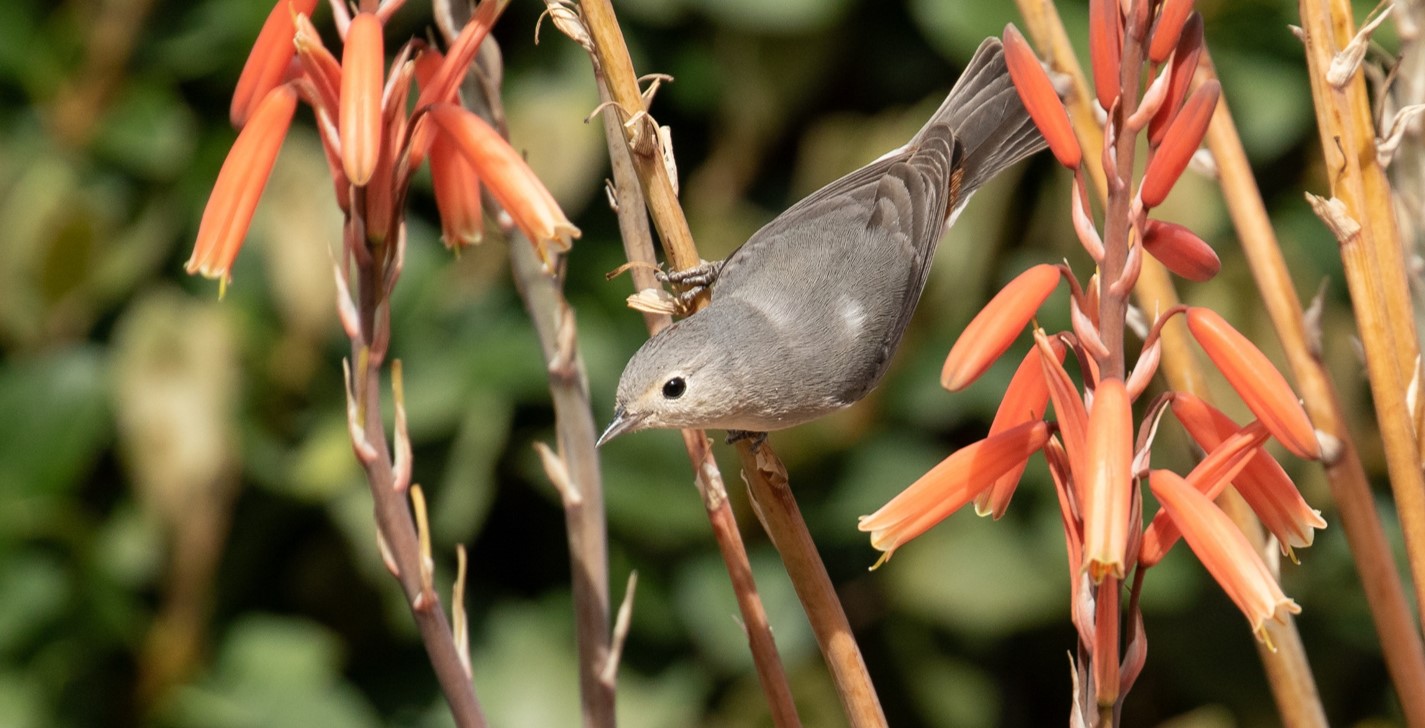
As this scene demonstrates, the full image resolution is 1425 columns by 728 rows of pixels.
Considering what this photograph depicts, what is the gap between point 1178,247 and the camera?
1.19 meters

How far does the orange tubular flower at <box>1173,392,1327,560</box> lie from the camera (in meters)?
1.22

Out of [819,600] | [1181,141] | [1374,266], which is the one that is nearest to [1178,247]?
[1181,141]

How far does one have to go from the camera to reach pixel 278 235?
9.94 feet

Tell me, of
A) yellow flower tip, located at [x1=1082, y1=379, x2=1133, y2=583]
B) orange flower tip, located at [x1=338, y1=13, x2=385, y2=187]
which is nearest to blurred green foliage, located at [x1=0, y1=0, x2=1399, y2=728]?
orange flower tip, located at [x1=338, y1=13, x2=385, y2=187]

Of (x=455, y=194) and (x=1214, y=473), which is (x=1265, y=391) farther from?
(x=455, y=194)

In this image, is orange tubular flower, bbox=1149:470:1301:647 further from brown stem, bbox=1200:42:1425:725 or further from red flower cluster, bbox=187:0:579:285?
red flower cluster, bbox=187:0:579:285

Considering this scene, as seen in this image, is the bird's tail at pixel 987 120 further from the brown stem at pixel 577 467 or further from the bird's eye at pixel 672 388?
the brown stem at pixel 577 467

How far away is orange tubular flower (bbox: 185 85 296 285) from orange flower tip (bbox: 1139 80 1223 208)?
861mm

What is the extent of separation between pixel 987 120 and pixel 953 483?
5.61ft

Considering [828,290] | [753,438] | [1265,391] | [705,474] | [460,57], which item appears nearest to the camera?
[1265,391]

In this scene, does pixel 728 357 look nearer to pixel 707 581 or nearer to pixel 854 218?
pixel 854 218

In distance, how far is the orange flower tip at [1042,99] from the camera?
117 cm

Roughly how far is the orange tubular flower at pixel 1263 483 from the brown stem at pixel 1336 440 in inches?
9.2

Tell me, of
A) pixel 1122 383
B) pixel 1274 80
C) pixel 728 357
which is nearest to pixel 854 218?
pixel 728 357
